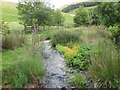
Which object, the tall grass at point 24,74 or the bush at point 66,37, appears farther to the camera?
the bush at point 66,37

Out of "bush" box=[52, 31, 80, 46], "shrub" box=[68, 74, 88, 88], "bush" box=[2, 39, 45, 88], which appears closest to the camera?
"bush" box=[2, 39, 45, 88]

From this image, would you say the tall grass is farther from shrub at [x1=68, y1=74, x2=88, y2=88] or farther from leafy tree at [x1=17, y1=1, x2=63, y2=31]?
leafy tree at [x1=17, y1=1, x2=63, y2=31]

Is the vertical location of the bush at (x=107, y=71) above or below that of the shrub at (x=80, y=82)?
above

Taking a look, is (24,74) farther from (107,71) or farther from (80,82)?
(107,71)

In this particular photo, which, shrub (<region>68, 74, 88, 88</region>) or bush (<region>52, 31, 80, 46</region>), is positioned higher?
bush (<region>52, 31, 80, 46</region>)

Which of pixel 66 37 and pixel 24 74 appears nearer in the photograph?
pixel 24 74

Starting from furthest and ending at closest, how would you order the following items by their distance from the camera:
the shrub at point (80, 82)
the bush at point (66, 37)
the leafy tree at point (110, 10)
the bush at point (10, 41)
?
the bush at point (66, 37)
the bush at point (10, 41)
the leafy tree at point (110, 10)
the shrub at point (80, 82)

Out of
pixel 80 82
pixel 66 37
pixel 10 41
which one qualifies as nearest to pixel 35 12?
pixel 66 37

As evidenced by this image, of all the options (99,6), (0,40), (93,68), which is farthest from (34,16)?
(93,68)

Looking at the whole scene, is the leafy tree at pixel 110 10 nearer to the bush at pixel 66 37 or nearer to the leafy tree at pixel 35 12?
the bush at pixel 66 37

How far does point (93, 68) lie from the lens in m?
3.77

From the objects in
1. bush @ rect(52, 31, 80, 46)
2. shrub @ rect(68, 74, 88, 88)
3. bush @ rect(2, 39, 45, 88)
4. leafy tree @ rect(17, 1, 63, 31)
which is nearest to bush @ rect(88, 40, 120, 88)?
shrub @ rect(68, 74, 88, 88)

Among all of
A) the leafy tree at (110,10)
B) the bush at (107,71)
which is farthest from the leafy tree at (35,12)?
the bush at (107,71)

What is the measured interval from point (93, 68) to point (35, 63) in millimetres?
1735
